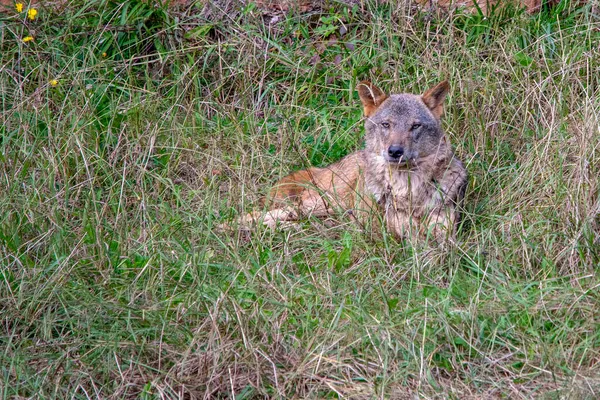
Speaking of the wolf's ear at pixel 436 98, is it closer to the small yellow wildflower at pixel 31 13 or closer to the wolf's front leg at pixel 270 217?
the wolf's front leg at pixel 270 217

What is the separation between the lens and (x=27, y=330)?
16.0ft

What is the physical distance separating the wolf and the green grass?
0.20 m

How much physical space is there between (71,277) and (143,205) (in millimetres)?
927

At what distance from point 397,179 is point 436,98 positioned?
0.67m

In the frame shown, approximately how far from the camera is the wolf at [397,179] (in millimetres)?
6117

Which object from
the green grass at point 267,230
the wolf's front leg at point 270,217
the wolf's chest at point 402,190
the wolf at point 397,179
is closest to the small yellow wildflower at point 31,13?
the green grass at point 267,230

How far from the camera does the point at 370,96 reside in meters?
6.61

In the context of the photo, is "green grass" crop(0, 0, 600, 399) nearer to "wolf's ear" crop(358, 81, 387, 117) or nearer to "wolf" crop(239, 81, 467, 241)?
"wolf" crop(239, 81, 467, 241)

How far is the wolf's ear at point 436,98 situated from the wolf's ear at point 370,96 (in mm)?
313

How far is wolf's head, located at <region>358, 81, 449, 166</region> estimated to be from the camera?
624 cm

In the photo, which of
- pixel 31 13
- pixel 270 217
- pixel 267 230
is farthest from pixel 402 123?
pixel 31 13

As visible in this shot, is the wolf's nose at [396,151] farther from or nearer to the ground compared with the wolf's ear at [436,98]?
nearer to the ground

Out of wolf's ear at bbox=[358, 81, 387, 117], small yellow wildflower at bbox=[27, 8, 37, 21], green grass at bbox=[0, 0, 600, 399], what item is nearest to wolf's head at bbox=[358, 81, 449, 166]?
wolf's ear at bbox=[358, 81, 387, 117]

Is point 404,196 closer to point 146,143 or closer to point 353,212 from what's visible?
point 353,212
